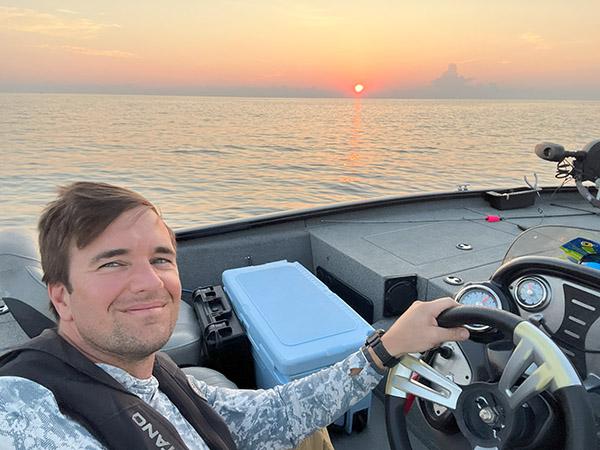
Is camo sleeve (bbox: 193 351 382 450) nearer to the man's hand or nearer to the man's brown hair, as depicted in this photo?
the man's hand

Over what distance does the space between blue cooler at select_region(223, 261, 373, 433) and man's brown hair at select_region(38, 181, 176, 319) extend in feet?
3.01

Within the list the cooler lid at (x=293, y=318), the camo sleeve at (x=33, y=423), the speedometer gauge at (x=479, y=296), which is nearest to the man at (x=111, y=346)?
the camo sleeve at (x=33, y=423)

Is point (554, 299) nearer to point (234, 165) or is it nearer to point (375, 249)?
point (375, 249)

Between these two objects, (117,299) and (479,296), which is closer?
(117,299)

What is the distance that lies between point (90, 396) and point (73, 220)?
1.21 ft

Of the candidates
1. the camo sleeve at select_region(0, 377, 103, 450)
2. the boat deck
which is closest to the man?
the camo sleeve at select_region(0, 377, 103, 450)

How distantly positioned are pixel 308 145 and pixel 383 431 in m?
16.7

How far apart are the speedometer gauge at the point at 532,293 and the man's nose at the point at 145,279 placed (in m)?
0.94

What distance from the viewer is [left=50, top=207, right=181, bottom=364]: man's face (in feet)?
2.94

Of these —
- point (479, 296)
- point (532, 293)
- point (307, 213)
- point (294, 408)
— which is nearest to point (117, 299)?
point (294, 408)

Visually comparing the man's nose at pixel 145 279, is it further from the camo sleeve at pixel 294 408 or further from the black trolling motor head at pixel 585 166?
the black trolling motor head at pixel 585 166

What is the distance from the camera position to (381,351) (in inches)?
45.0

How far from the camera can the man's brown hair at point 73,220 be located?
3.06ft

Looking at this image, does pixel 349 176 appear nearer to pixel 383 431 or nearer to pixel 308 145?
pixel 308 145
